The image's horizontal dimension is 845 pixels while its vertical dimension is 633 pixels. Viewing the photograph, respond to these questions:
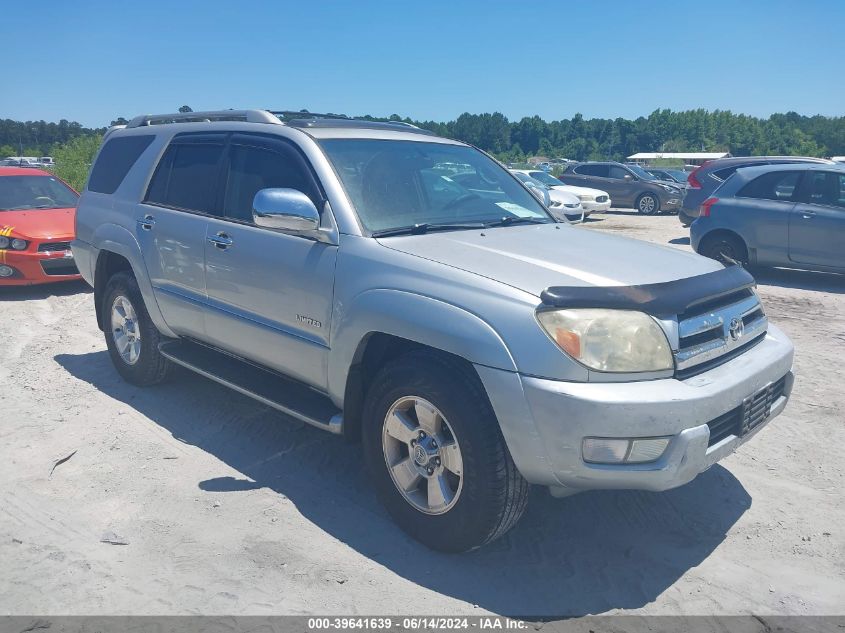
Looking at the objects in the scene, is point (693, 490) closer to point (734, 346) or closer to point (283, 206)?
point (734, 346)

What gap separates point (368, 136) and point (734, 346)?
2408 mm

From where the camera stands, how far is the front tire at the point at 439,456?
3074 millimetres

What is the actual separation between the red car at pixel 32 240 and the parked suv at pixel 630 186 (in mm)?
16870

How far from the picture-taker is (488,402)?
3.09 meters

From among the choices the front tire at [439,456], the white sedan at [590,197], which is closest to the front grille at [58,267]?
the front tire at [439,456]

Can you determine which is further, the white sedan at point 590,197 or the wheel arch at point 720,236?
the white sedan at point 590,197

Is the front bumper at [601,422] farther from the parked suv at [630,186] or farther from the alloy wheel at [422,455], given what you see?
the parked suv at [630,186]

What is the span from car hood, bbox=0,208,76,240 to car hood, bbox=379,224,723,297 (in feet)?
23.7

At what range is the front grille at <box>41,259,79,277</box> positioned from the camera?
912 centimetres

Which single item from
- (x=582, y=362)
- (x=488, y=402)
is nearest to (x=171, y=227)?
(x=488, y=402)

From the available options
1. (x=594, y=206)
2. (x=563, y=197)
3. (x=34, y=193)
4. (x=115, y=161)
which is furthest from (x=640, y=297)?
(x=594, y=206)

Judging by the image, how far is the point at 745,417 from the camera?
3.25 m

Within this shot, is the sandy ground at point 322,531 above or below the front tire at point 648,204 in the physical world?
below

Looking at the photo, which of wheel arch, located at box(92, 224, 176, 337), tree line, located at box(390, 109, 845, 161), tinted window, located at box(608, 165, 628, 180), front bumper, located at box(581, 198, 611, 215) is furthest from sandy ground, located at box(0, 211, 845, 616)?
tree line, located at box(390, 109, 845, 161)
